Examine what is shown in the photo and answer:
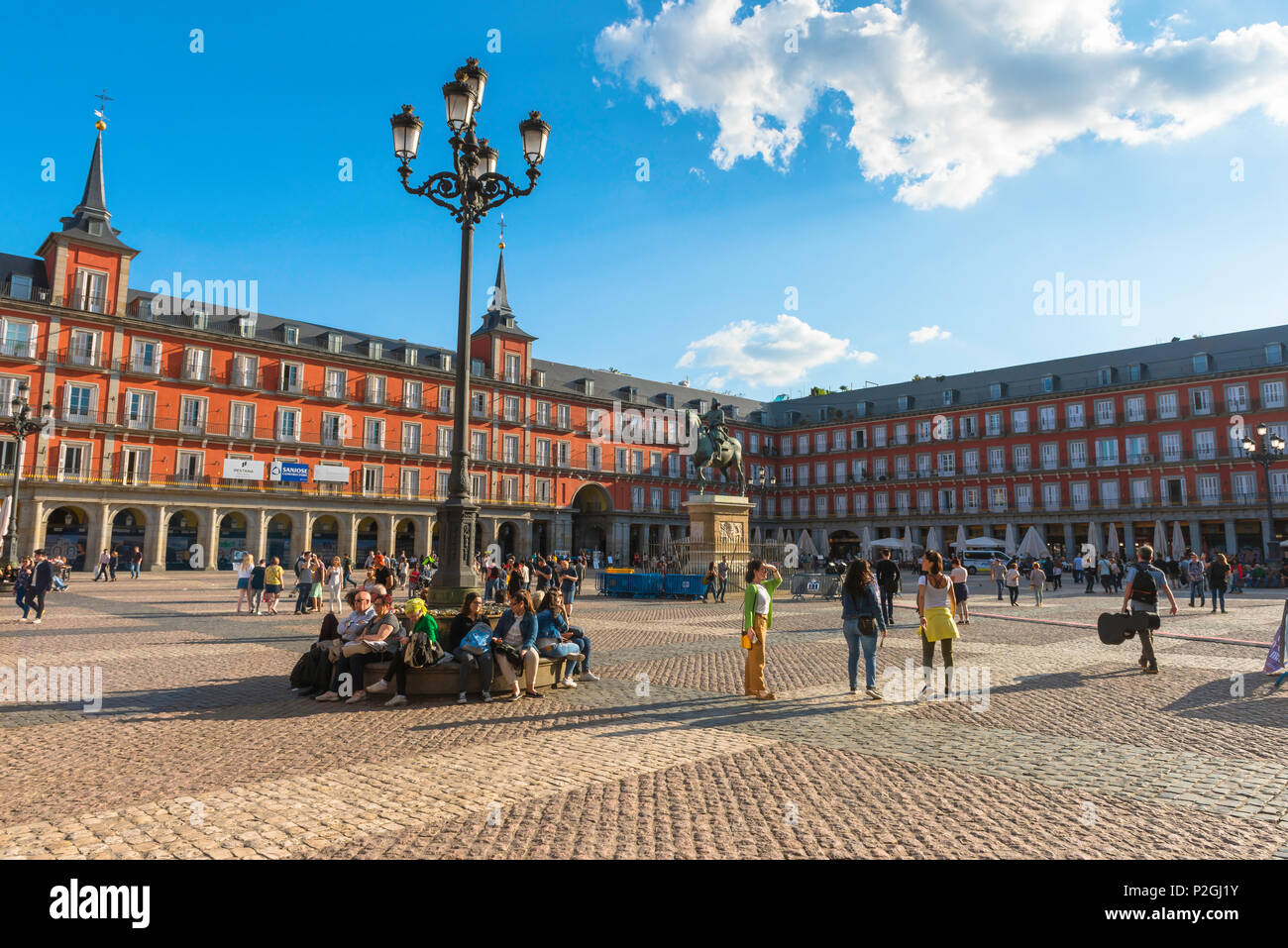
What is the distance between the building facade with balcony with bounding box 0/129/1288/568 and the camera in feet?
127

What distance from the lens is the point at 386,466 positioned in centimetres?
4881

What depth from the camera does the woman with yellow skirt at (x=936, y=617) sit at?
8883 millimetres

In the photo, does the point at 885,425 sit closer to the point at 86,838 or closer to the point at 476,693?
the point at 476,693

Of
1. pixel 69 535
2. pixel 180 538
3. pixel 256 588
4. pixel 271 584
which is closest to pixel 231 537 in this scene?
pixel 180 538

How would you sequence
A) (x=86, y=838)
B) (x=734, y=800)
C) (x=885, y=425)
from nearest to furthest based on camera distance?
(x=86, y=838) < (x=734, y=800) < (x=885, y=425)

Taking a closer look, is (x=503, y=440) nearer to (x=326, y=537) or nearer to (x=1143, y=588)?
(x=326, y=537)

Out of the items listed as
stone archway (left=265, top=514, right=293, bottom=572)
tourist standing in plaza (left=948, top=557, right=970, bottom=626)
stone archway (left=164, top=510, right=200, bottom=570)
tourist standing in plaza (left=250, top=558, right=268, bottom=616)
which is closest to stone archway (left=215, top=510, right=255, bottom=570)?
stone archway (left=164, top=510, right=200, bottom=570)

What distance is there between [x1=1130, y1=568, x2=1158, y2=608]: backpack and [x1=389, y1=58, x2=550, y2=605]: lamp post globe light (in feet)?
29.1

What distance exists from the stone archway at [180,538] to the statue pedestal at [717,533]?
103 ft

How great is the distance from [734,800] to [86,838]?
12.6 ft

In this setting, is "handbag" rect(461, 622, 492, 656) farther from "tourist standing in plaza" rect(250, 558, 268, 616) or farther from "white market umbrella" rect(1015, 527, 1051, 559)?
"white market umbrella" rect(1015, 527, 1051, 559)

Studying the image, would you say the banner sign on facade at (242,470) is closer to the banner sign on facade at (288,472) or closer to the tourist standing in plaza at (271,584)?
the banner sign on facade at (288,472)

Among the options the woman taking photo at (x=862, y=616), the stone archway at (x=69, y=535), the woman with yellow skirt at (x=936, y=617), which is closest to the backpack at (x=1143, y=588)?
the woman with yellow skirt at (x=936, y=617)
